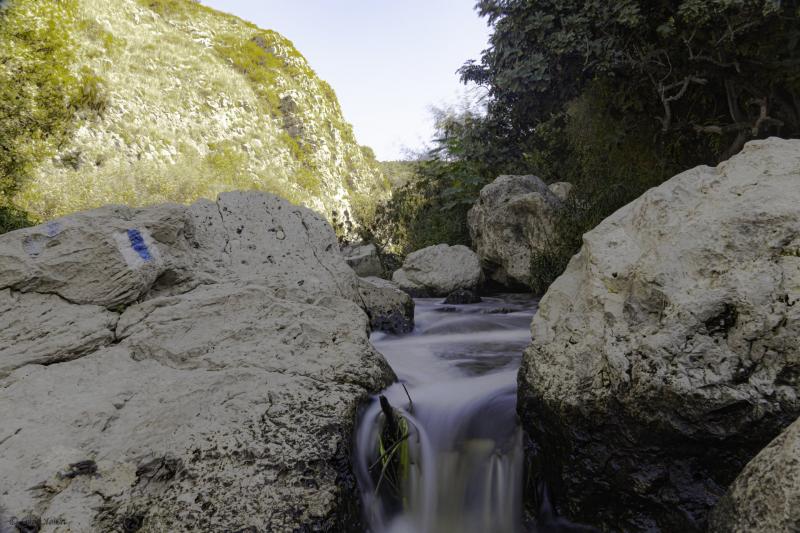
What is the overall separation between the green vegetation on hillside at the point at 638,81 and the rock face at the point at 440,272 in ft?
4.62

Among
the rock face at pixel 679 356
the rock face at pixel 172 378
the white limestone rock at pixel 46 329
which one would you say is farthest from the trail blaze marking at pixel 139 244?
the rock face at pixel 679 356

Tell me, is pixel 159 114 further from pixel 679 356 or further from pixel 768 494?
pixel 768 494

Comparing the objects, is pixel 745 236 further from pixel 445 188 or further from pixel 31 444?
pixel 445 188

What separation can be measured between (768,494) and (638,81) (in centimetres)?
803

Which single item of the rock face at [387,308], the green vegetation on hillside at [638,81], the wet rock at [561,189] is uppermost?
the green vegetation on hillside at [638,81]

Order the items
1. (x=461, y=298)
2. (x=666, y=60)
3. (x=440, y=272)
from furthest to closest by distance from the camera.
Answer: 1. (x=440, y=272)
2. (x=461, y=298)
3. (x=666, y=60)

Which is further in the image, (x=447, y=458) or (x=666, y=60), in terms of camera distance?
(x=666, y=60)

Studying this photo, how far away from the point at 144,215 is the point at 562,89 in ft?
24.9

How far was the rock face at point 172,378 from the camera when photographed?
1.89 metres

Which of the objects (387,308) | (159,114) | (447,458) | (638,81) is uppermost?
(159,114)

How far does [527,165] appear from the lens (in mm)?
12344

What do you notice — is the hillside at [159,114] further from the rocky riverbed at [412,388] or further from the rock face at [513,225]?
the rocky riverbed at [412,388]

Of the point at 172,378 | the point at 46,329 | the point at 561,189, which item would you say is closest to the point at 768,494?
the point at 172,378

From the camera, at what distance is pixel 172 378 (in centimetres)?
257
